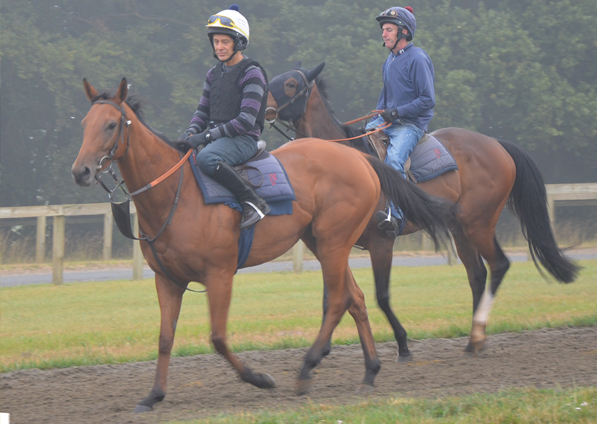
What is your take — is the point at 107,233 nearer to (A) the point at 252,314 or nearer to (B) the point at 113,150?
(A) the point at 252,314

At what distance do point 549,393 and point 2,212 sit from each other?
35.3ft

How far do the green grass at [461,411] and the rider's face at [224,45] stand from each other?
2741mm

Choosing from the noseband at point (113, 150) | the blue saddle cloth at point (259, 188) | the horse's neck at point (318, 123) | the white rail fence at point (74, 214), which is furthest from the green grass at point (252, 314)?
the noseband at point (113, 150)

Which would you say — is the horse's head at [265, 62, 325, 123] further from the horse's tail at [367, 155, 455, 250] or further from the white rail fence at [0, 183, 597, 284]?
the white rail fence at [0, 183, 597, 284]

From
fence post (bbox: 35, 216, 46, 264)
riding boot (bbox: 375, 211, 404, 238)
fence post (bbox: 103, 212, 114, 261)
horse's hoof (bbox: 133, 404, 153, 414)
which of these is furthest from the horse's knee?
fence post (bbox: 35, 216, 46, 264)

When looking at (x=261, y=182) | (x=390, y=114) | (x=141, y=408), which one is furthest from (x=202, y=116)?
(x=141, y=408)

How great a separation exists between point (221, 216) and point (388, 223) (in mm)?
1873

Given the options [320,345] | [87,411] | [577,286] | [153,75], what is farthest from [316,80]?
[153,75]

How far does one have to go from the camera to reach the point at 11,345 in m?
7.73

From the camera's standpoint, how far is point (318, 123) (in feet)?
24.5

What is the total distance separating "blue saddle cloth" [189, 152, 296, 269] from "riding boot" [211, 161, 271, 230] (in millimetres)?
49

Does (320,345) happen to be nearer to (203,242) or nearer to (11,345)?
(203,242)

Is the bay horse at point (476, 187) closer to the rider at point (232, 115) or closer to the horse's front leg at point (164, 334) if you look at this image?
the rider at point (232, 115)

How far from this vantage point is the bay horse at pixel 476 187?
292 inches
